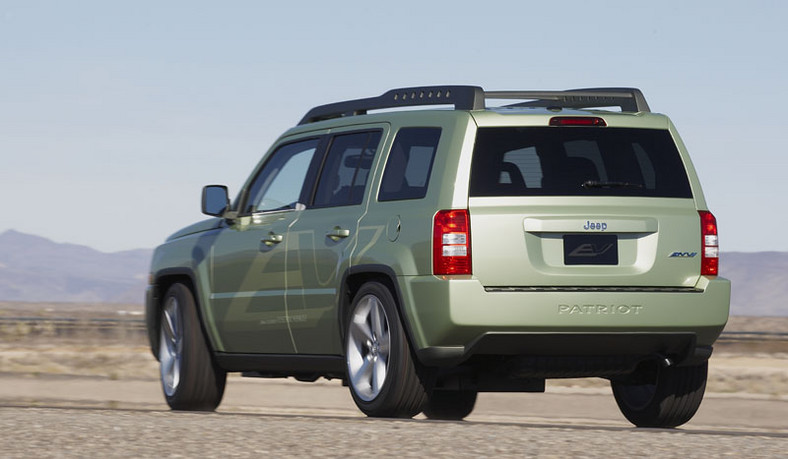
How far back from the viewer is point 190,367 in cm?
1147

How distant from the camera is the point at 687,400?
1025 cm

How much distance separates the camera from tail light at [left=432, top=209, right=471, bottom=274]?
29.3 feet

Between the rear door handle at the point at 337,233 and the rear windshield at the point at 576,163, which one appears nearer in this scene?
the rear windshield at the point at 576,163

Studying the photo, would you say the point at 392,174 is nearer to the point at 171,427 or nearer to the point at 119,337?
the point at 171,427

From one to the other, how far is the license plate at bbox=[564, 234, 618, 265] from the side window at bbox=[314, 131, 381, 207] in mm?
1442

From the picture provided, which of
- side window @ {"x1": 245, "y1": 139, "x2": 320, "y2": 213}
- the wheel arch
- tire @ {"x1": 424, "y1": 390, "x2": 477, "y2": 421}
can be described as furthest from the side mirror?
tire @ {"x1": 424, "y1": 390, "x2": 477, "y2": 421}

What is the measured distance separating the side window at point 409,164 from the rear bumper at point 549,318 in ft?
1.94

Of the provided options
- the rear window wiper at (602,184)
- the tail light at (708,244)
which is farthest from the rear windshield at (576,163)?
the tail light at (708,244)

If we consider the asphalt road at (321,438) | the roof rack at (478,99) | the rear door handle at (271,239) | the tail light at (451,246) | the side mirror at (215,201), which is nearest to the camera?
the asphalt road at (321,438)

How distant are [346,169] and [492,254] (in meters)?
1.60

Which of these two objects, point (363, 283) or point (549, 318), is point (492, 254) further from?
point (363, 283)

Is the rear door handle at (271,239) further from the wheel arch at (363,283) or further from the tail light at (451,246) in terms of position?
the tail light at (451,246)

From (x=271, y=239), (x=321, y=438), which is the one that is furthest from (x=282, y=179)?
(x=321, y=438)

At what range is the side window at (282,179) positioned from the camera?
10.7 meters
